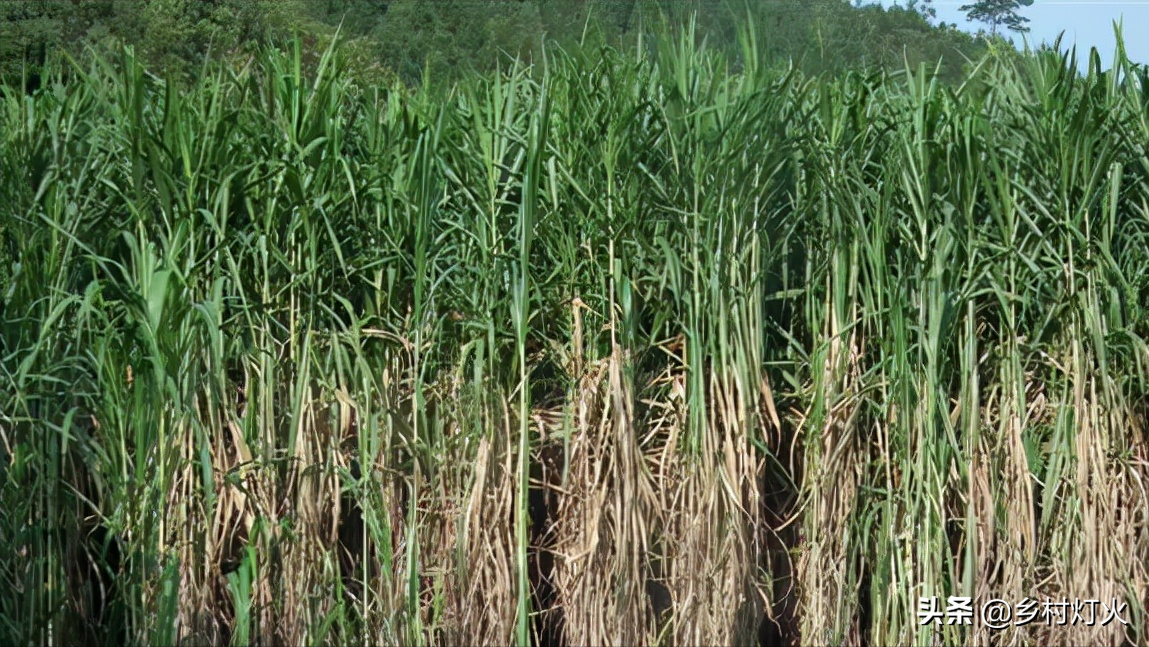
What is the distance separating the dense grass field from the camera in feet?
9.96

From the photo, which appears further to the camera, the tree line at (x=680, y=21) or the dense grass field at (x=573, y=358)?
the tree line at (x=680, y=21)

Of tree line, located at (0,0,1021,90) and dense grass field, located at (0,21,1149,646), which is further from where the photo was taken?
Answer: tree line, located at (0,0,1021,90)

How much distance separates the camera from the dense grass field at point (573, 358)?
3.04m

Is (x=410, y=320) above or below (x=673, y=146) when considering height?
below

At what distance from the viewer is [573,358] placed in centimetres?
320

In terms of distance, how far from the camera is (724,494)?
3.12 m

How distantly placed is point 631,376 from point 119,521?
141 centimetres

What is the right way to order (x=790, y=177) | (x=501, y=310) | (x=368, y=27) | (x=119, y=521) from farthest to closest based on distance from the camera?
(x=368, y=27) < (x=790, y=177) < (x=501, y=310) < (x=119, y=521)

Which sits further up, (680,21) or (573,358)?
(680,21)

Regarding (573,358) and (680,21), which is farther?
(680,21)

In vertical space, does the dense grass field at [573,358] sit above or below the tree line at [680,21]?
below

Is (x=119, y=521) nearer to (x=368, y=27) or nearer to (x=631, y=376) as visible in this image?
(x=631, y=376)

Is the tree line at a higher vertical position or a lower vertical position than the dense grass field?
higher

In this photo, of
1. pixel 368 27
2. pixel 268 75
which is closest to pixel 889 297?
pixel 268 75
